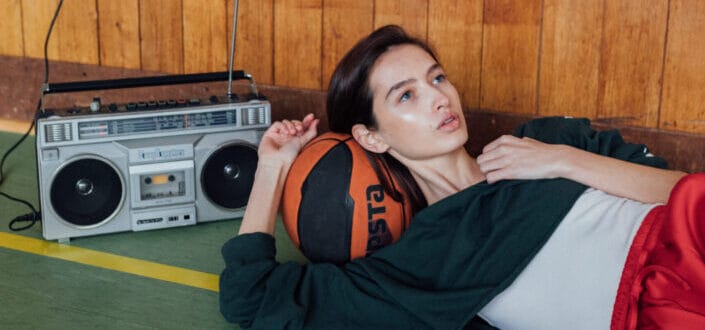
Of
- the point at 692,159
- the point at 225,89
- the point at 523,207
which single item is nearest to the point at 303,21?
the point at 225,89

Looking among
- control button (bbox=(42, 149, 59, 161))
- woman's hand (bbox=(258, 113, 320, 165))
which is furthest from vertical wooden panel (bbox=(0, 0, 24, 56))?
woman's hand (bbox=(258, 113, 320, 165))

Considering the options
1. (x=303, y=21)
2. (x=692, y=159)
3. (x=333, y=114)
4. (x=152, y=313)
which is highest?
(x=303, y=21)

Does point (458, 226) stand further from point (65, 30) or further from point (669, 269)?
point (65, 30)

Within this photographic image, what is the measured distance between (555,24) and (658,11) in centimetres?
33

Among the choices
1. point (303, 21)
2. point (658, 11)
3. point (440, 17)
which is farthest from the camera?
point (303, 21)

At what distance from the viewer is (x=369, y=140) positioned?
2.21 m

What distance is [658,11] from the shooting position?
2.66 m

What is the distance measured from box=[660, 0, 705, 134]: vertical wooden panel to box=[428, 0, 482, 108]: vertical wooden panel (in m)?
0.65

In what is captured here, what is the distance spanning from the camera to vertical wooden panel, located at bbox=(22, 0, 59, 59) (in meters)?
3.96

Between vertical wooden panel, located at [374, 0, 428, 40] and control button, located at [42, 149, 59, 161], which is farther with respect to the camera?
vertical wooden panel, located at [374, 0, 428, 40]

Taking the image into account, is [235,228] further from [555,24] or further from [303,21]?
[555,24]

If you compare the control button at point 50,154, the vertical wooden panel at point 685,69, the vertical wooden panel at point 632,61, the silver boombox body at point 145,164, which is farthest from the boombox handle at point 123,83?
the vertical wooden panel at point 685,69

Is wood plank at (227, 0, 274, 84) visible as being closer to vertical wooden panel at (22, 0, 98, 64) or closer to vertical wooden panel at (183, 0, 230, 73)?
vertical wooden panel at (183, 0, 230, 73)

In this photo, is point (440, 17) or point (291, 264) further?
point (440, 17)
